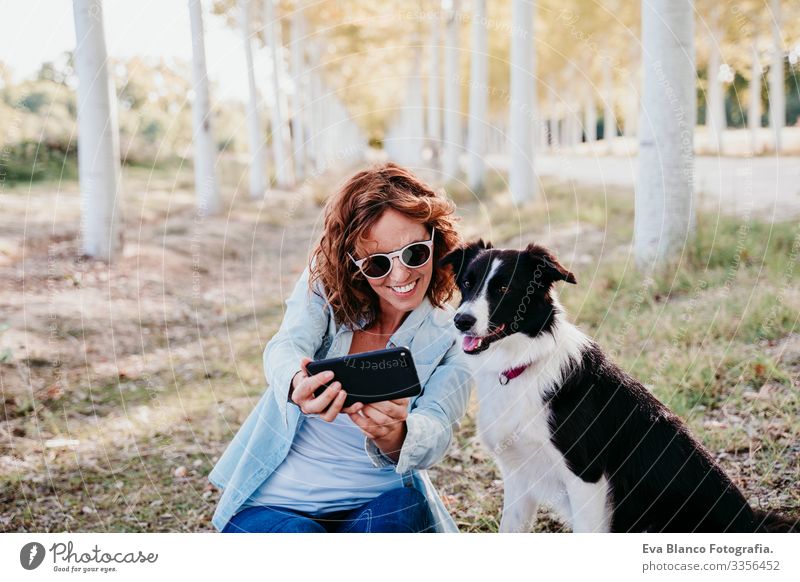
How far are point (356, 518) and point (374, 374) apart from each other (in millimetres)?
740

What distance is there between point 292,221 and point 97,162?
5.89 metres

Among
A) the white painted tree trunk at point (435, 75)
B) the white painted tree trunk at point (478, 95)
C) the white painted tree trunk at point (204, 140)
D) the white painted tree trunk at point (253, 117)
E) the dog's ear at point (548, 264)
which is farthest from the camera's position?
the white painted tree trunk at point (435, 75)

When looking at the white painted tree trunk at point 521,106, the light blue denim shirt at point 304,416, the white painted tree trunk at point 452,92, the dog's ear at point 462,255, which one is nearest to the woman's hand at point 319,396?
the light blue denim shirt at point 304,416

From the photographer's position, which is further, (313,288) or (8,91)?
(8,91)

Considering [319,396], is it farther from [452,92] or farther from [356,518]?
[452,92]

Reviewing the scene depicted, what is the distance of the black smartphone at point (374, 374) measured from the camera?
238cm

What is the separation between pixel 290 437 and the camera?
2.77 metres

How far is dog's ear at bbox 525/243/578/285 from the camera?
2.87m

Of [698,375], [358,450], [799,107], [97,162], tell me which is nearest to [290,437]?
[358,450]

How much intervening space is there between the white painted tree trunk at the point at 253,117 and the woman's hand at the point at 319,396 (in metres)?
11.9

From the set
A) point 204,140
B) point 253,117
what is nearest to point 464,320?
Result: point 204,140

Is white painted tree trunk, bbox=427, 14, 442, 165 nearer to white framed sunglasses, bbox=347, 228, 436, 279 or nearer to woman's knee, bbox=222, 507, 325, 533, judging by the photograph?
white framed sunglasses, bbox=347, 228, 436, 279

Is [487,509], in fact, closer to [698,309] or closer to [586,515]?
[586,515]

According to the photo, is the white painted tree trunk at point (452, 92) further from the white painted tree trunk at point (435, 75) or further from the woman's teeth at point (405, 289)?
the woman's teeth at point (405, 289)
